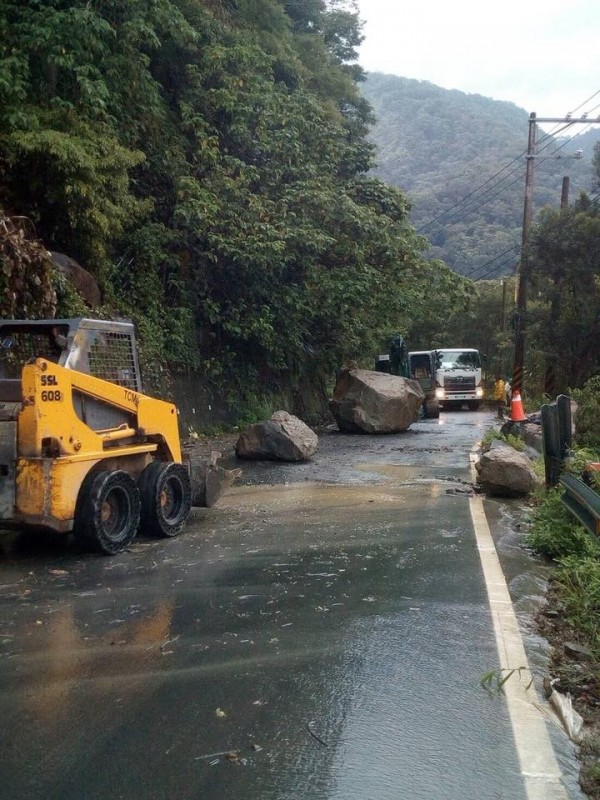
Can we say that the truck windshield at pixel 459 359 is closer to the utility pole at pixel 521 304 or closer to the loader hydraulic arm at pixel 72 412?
the utility pole at pixel 521 304

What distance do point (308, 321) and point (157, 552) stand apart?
17218 millimetres

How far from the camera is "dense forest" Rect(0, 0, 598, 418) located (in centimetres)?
1396

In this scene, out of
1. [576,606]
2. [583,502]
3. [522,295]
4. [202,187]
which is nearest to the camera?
[576,606]

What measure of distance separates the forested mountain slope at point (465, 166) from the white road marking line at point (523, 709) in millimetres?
28617

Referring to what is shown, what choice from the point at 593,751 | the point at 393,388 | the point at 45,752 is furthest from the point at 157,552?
the point at 393,388

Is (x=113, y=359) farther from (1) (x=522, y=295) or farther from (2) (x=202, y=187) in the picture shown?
(1) (x=522, y=295)

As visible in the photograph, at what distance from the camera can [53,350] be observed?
8062mm

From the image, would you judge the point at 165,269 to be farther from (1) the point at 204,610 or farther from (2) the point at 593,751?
(2) the point at 593,751

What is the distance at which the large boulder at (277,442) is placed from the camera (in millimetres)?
15547

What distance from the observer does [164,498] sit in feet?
28.9

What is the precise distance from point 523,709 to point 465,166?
386 feet

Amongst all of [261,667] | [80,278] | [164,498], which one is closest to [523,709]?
[261,667]

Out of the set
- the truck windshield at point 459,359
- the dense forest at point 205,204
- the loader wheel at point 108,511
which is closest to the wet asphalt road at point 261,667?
the loader wheel at point 108,511

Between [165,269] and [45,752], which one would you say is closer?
[45,752]
